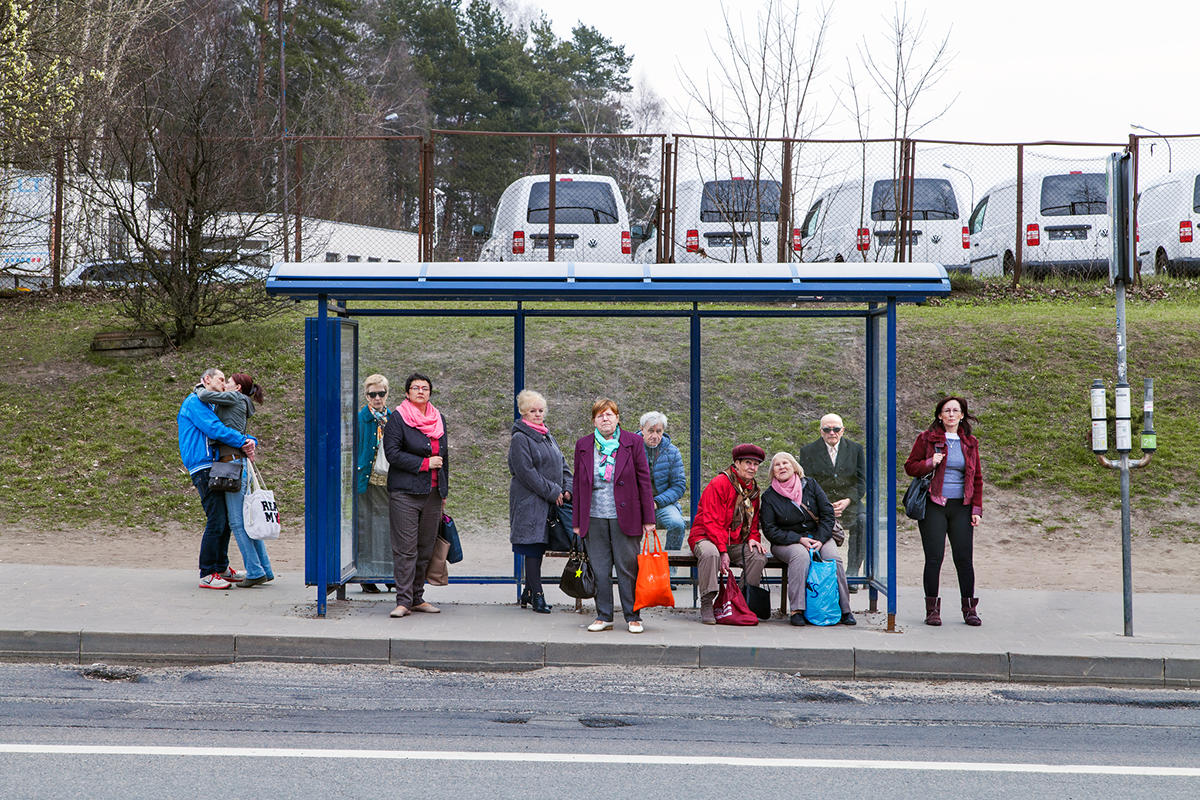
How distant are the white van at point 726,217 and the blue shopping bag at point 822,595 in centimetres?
989

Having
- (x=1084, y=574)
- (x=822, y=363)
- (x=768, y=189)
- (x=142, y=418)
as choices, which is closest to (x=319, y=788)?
(x=822, y=363)

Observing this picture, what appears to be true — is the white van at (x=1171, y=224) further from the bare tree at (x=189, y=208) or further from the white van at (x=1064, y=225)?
the bare tree at (x=189, y=208)

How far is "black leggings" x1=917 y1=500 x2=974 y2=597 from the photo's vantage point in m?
7.29

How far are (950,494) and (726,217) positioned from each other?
10149 millimetres

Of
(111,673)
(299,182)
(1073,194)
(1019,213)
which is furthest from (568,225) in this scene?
(111,673)

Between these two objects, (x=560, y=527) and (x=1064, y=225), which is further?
(x=1064, y=225)

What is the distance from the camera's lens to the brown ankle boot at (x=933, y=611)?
7277 mm

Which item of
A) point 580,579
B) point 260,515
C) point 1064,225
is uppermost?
point 1064,225

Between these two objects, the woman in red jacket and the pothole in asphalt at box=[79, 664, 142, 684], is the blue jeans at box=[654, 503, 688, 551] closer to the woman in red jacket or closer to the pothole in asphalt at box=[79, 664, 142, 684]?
the woman in red jacket

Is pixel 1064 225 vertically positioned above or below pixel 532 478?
above

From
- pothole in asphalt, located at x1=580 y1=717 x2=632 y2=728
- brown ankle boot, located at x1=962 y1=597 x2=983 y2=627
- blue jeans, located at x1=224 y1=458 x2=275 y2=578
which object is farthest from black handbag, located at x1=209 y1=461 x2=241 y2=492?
brown ankle boot, located at x1=962 y1=597 x2=983 y2=627

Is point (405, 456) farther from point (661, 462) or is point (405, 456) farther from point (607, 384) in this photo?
point (607, 384)

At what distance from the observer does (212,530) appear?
26.5 feet

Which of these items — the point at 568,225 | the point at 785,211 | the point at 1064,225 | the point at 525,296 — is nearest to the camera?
the point at 525,296
